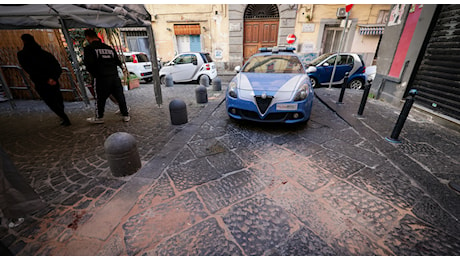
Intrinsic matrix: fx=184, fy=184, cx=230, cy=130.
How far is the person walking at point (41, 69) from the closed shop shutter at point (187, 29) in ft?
39.1

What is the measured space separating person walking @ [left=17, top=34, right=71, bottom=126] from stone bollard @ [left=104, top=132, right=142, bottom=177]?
2976 mm

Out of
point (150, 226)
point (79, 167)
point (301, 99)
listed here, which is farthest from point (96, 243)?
point (301, 99)

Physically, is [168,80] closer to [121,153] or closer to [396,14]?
[121,153]

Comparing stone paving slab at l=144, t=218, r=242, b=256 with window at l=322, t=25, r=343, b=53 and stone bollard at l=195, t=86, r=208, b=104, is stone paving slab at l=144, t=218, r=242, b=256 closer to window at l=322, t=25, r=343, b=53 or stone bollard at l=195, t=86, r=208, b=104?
stone bollard at l=195, t=86, r=208, b=104

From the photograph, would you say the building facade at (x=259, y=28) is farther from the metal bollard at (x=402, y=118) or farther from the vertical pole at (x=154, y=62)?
the metal bollard at (x=402, y=118)

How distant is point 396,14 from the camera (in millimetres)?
5797

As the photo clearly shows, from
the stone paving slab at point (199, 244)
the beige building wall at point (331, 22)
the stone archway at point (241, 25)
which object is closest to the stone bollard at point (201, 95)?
the stone paving slab at point (199, 244)

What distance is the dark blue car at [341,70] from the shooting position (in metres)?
7.83

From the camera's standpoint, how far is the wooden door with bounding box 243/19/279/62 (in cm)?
1349

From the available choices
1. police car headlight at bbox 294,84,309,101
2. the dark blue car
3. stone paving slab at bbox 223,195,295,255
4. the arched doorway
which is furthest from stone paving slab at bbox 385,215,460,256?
the arched doorway

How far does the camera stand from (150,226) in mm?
1859

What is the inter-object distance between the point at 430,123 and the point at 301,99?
3.56m

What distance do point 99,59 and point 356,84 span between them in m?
9.56

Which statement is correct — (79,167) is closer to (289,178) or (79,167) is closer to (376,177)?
(289,178)
